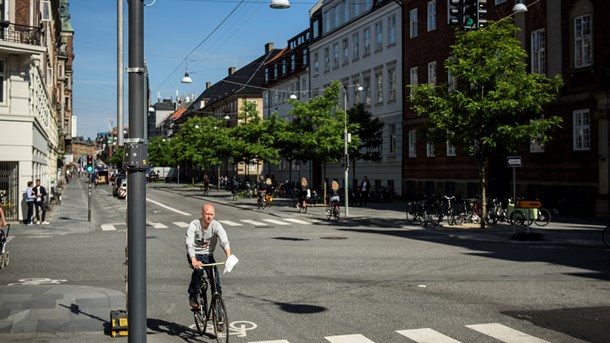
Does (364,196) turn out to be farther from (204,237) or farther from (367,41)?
(204,237)

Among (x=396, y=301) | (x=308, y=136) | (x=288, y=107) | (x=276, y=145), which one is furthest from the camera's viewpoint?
(x=288, y=107)

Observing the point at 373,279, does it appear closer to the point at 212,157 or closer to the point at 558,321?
the point at 558,321

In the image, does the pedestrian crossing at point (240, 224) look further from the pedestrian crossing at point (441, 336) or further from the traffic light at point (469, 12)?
the pedestrian crossing at point (441, 336)

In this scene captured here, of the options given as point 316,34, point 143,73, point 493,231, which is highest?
point 316,34

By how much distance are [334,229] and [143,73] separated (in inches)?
780

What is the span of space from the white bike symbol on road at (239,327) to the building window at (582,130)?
2403 centimetres

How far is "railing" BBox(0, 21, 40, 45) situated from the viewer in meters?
26.2

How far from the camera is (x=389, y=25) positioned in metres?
48.4

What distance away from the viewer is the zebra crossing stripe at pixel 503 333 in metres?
7.71

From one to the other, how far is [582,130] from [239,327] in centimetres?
2477

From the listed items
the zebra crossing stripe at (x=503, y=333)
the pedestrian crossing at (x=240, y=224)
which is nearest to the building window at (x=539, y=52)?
the pedestrian crossing at (x=240, y=224)

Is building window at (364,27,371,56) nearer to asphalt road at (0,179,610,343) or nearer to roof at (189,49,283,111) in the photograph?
roof at (189,49,283,111)

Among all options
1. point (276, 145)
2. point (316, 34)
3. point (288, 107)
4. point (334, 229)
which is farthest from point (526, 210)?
point (288, 107)

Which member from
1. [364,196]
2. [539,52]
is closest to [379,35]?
Answer: [364,196]
